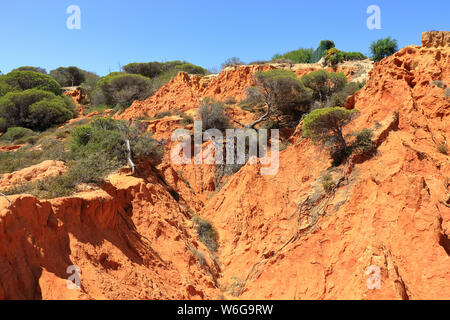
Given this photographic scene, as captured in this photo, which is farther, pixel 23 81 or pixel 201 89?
pixel 23 81

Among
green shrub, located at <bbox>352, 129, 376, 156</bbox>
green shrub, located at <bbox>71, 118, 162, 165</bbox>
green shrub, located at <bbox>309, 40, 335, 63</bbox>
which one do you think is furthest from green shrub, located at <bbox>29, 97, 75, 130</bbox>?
green shrub, located at <bbox>352, 129, 376, 156</bbox>

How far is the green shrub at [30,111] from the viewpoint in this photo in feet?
84.5

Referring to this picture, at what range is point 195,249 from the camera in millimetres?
10211

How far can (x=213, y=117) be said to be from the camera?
57.1ft

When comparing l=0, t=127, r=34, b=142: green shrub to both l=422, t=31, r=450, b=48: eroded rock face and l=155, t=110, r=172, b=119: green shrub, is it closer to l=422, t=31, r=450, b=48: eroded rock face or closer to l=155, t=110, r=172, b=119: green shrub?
l=155, t=110, r=172, b=119: green shrub

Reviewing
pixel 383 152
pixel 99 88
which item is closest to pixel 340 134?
pixel 383 152

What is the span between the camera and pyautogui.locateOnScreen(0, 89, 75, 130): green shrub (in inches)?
1014

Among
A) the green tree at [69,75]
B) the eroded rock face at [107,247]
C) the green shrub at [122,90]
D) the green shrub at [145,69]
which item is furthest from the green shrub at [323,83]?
the green tree at [69,75]

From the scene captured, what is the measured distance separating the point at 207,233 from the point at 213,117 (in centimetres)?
780

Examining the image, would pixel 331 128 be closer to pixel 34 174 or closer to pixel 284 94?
pixel 284 94

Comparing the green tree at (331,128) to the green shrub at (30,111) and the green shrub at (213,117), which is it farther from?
the green shrub at (30,111)

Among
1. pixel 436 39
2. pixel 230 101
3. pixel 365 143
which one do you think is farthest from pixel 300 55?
pixel 365 143

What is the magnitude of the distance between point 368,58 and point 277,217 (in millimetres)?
20690

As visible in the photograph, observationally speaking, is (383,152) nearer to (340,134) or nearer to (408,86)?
(340,134)
